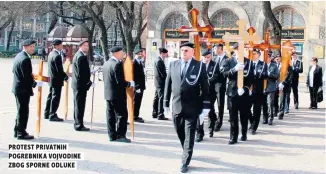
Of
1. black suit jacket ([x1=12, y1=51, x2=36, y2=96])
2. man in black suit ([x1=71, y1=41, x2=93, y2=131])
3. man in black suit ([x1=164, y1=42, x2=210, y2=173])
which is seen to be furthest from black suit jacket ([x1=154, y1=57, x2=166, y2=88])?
man in black suit ([x1=164, y1=42, x2=210, y2=173])

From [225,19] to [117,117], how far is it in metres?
20.4

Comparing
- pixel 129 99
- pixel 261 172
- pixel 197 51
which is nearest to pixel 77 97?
pixel 129 99

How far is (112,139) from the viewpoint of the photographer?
890cm

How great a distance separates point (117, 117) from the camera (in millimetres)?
8844

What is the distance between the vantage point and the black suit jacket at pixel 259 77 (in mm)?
10039

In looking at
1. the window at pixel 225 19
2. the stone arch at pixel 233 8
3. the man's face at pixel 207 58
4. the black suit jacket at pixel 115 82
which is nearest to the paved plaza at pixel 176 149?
the black suit jacket at pixel 115 82

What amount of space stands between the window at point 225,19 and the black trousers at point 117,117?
19976 millimetres

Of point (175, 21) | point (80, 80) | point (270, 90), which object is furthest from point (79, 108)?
point (175, 21)

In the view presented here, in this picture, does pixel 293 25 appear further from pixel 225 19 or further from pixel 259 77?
pixel 259 77

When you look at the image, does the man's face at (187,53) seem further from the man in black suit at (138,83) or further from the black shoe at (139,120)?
the black shoe at (139,120)

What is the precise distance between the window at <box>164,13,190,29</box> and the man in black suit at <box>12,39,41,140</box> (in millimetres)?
21356

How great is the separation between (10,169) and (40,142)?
185 centimetres

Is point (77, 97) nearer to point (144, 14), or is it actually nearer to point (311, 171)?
point (311, 171)

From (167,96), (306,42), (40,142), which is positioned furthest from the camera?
(306,42)
